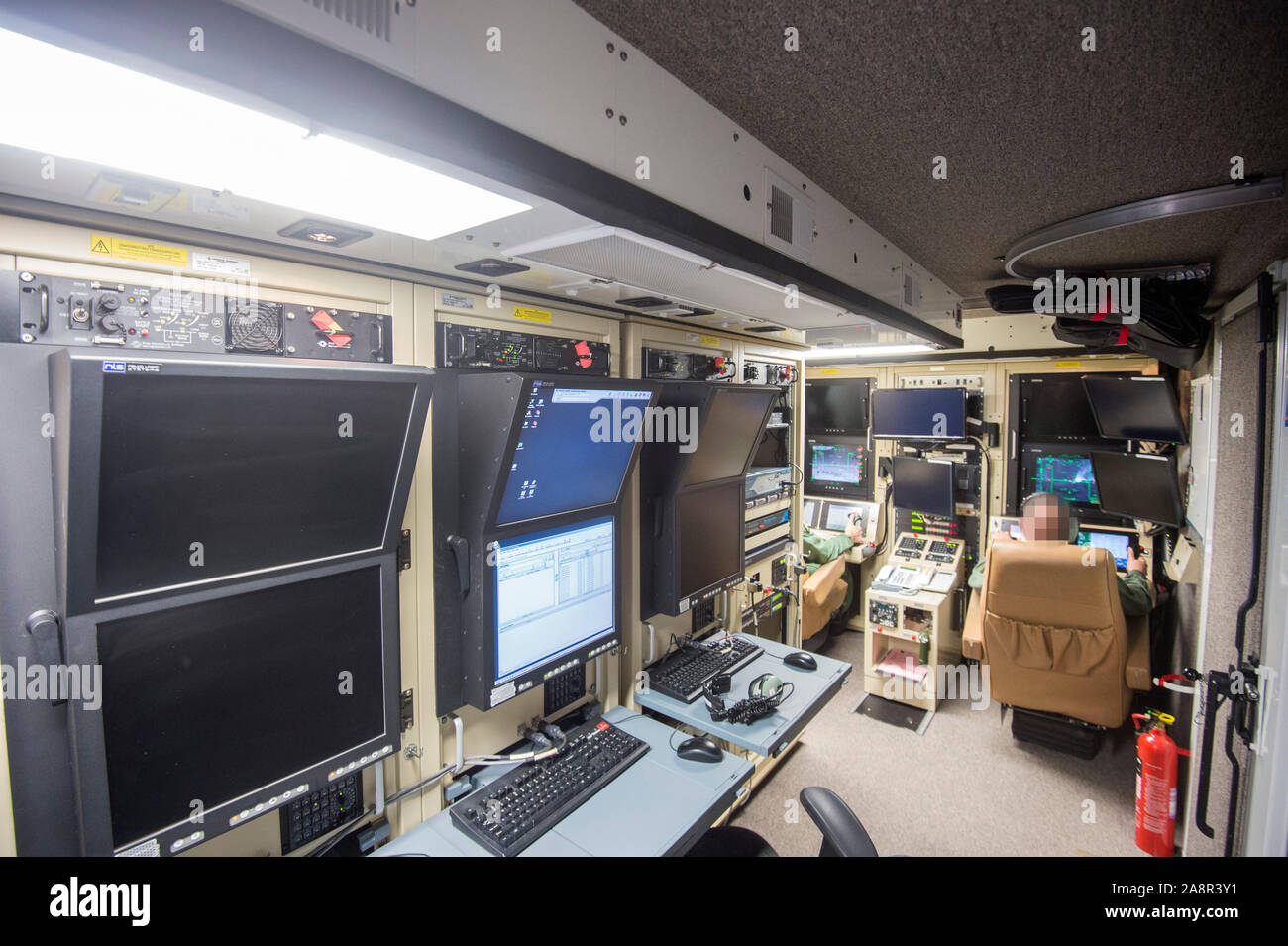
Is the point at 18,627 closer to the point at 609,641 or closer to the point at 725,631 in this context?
the point at 609,641

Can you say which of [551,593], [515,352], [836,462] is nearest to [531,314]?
[515,352]

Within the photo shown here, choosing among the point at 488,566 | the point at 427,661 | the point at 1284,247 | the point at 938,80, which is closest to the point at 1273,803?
the point at 1284,247

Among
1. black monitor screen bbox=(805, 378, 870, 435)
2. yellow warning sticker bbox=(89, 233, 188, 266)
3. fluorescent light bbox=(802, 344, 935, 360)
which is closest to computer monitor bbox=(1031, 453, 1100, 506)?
fluorescent light bbox=(802, 344, 935, 360)

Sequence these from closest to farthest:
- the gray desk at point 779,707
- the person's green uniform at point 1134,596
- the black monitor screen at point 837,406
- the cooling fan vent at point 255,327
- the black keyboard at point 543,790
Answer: the cooling fan vent at point 255,327 → the black keyboard at point 543,790 → the gray desk at point 779,707 → the person's green uniform at point 1134,596 → the black monitor screen at point 837,406

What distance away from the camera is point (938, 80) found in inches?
36.1

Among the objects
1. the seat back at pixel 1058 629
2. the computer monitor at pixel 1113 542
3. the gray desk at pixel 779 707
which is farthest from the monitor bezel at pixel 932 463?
the gray desk at pixel 779 707

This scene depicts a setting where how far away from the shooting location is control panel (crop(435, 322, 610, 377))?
1538 millimetres

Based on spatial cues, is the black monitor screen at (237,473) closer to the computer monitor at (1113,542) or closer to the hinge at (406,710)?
the hinge at (406,710)

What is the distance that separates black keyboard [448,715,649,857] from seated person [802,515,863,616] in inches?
104

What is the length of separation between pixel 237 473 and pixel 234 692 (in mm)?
424

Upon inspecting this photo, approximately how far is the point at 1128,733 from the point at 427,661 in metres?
4.36

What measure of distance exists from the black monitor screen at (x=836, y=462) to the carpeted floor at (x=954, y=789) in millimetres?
1970

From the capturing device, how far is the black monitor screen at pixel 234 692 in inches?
38.7

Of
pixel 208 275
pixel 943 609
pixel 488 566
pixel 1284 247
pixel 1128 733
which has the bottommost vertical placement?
pixel 1128 733
